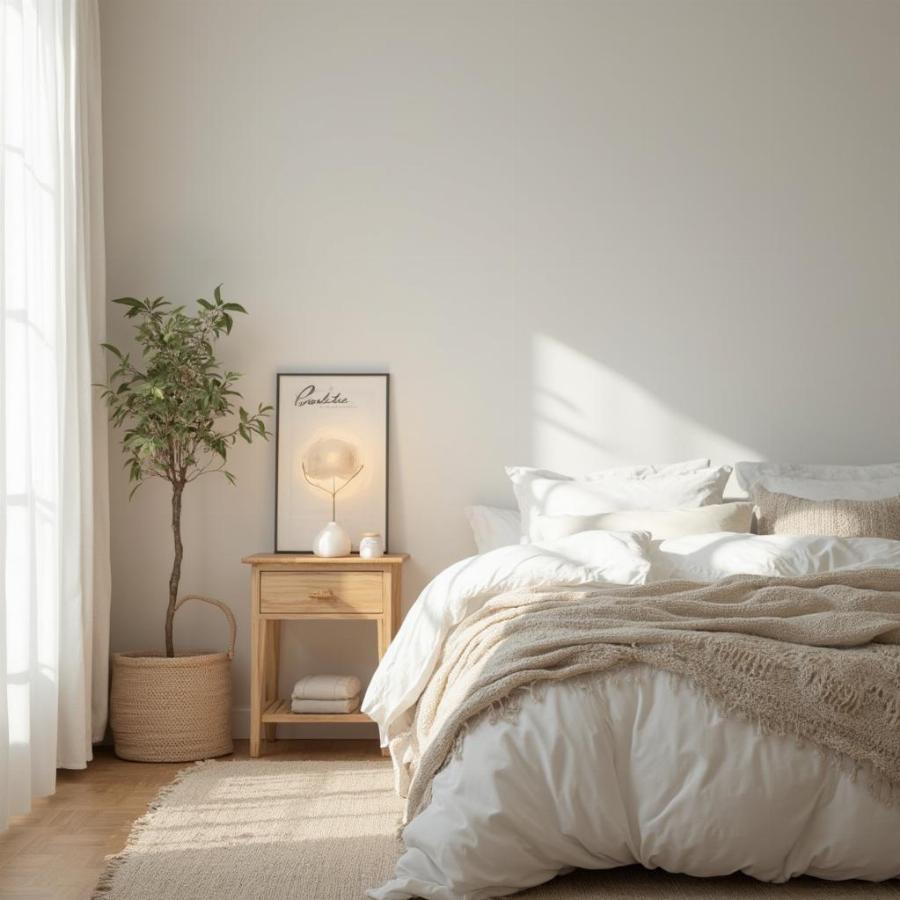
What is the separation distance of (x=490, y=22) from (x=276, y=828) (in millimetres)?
3389

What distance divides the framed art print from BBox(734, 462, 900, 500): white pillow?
1492 mm

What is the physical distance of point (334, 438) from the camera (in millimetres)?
4777

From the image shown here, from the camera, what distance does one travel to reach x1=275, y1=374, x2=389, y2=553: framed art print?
4.79 metres

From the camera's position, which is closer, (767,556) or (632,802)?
(632,802)

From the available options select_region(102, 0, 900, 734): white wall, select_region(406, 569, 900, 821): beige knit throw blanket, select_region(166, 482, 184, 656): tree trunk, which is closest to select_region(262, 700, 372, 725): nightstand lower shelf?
select_region(102, 0, 900, 734): white wall

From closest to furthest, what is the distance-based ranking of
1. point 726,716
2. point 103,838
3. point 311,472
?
point 726,716 < point 103,838 < point 311,472

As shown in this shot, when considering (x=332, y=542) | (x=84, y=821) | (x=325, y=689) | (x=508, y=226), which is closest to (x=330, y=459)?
(x=332, y=542)

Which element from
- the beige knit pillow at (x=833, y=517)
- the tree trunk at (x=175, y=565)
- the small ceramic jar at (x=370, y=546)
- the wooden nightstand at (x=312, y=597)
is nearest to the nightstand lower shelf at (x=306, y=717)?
the wooden nightstand at (x=312, y=597)

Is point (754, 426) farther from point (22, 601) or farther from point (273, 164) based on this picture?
point (22, 601)

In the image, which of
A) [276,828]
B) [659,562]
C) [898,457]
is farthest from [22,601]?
[898,457]

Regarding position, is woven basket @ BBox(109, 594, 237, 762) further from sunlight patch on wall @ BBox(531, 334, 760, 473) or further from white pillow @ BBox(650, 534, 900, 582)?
white pillow @ BBox(650, 534, 900, 582)

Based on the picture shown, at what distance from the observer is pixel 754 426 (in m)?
4.82

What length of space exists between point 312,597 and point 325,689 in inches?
14.2

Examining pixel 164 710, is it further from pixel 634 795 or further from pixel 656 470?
pixel 634 795
